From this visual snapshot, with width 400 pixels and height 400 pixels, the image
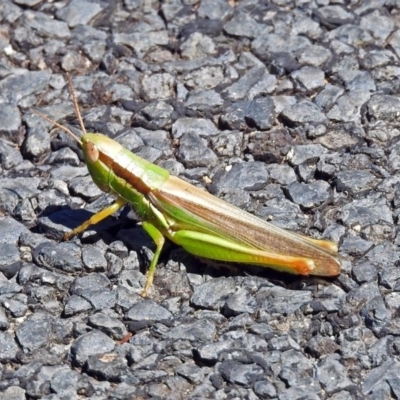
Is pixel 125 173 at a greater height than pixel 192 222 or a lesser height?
greater

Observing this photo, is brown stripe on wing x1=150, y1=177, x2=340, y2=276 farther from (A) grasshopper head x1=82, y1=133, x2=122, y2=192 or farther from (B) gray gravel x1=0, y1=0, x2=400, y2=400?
(A) grasshopper head x1=82, y1=133, x2=122, y2=192

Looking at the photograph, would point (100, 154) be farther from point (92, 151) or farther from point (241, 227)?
point (241, 227)

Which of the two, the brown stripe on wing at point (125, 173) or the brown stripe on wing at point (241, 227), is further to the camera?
the brown stripe on wing at point (125, 173)

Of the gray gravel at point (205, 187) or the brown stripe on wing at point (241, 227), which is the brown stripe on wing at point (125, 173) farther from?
the gray gravel at point (205, 187)

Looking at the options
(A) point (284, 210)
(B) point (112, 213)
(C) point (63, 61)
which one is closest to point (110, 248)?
(B) point (112, 213)

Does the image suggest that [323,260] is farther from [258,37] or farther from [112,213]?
[258,37]

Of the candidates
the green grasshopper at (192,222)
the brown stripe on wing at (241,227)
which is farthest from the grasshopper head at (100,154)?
the brown stripe on wing at (241,227)

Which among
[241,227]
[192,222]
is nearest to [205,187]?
[192,222]
